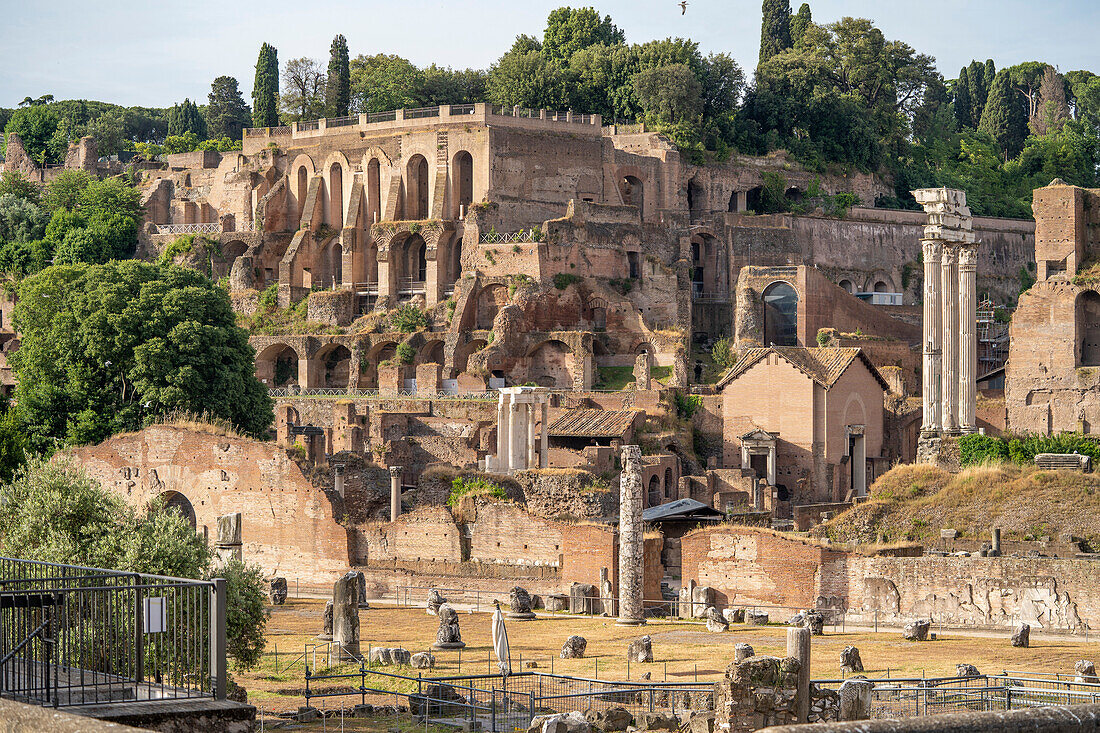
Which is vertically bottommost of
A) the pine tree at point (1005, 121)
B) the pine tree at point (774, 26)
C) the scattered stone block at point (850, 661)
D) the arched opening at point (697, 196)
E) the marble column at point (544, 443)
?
the scattered stone block at point (850, 661)

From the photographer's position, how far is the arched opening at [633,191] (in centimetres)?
7375

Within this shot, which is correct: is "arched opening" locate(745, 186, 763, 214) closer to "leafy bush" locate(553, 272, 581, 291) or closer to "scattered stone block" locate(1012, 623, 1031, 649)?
"leafy bush" locate(553, 272, 581, 291)

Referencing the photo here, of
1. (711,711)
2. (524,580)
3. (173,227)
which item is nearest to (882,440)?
(524,580)

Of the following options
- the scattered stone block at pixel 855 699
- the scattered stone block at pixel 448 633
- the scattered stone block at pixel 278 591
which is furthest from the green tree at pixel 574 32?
the scattered stone block at pixel 855 699

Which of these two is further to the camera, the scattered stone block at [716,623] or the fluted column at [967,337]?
the fluted column at [967,337]

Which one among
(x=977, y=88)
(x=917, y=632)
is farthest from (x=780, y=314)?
(x=977, y=88)

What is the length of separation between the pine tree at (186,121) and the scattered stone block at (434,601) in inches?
3438

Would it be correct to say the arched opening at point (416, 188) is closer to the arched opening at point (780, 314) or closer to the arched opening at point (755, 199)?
the arched opening at point (755, 199)

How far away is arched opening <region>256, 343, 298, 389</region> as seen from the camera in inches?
2638

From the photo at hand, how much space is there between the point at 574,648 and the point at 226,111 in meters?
92.7

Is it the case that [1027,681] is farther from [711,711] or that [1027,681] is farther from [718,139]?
[718,139]

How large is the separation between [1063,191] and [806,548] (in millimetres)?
25675

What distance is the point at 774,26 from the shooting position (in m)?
85.8

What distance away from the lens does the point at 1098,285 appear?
2061 inches
